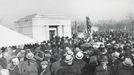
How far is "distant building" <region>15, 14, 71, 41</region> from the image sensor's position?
33906 mm

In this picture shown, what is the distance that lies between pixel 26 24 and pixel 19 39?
9428mm

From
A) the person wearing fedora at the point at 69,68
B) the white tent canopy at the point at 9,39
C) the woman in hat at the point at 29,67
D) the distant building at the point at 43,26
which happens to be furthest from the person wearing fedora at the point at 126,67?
the distant building at the point at 43,26

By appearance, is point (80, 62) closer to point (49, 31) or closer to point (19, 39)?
point (19, 39)

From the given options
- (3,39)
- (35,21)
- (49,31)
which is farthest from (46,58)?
(49,31)

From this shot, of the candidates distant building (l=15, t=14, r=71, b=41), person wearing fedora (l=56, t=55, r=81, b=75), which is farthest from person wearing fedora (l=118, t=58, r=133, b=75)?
distant building (l=15, t=14, r=71, b=41)

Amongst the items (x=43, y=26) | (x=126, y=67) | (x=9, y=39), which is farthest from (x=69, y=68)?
(x=43, y=26)

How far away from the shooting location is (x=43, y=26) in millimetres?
34562

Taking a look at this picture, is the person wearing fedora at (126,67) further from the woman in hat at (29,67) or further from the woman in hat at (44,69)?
the woman in hat at (29,67)

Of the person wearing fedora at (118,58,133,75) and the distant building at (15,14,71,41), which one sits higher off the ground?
the distant building at (15,14,71,41)

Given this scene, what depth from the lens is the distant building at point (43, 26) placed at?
1335 inches

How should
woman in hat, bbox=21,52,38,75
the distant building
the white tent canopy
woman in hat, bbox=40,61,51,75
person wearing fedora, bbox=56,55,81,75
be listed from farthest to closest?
the distant building
the white tent canopy
woman in hat, bbox=21,52,38,75
woman in hat, bbox=40,61,51,75
person wearing fedora, bbox=56,55,81,75

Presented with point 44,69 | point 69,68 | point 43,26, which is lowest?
Answer: point 44,69

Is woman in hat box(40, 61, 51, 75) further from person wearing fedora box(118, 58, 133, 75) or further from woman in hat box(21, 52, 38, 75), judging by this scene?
person wearing fedora box(118, 58, 133, 75)

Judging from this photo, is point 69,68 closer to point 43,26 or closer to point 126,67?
point 126,67
